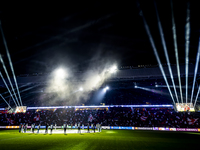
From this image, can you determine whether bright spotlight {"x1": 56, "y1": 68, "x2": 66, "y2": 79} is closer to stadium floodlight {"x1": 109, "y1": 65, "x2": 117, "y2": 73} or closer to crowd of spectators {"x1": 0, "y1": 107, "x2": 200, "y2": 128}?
stadium floodlight {"x1": 109, "y1": 65, "x2": 117, "y2": 73}

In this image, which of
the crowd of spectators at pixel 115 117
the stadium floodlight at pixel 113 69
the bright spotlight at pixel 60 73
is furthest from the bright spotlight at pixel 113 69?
the crowd of spectators at pixel 115 117

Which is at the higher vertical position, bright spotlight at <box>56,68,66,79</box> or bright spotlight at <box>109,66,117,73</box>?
bright spotlight at <box>109,66,117,73</box>

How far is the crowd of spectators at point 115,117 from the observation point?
90.4ft

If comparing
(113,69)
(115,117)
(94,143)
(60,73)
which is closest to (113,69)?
(113,69)

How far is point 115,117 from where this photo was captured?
103ft

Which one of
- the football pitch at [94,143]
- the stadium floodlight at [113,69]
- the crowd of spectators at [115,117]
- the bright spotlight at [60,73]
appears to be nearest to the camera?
the football pitch at [94,143]

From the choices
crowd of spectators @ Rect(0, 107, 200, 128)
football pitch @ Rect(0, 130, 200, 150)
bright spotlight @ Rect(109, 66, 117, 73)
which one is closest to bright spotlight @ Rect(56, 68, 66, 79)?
bright spotlight @ Rect(109, 66, 117, 73)

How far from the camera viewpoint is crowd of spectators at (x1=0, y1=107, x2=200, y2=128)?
1085 inches

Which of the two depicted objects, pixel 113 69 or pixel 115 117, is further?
pixel 115 117

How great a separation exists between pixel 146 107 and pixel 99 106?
14666mm

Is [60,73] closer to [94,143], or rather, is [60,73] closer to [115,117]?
[94,143]

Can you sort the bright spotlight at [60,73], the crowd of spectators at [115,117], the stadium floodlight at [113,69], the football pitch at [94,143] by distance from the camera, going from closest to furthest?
the football pitch at [94,143], the stadium floodlight at [113,69], the bright spotlight at [60,73], the crowd of spectators at [115,117]

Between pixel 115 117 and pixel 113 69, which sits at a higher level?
pixel 113 69

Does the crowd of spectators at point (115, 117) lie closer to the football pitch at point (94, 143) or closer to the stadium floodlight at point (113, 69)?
the stadium floodlight at point (113, 69)
